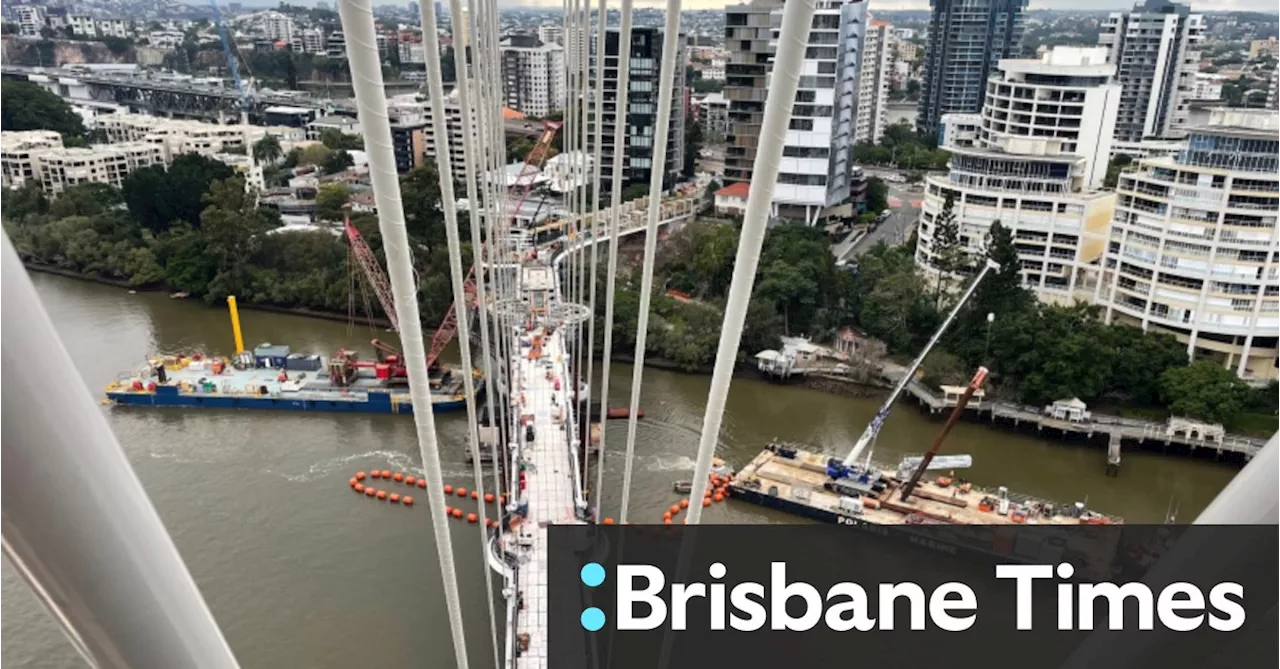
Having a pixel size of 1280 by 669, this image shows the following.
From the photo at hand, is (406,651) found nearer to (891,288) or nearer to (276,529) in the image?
(276,529)

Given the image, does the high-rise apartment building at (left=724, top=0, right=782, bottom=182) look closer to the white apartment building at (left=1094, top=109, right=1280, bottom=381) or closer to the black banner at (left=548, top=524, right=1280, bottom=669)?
the white apartment building at (left=1094, top=109, right=1280, bottom=381)

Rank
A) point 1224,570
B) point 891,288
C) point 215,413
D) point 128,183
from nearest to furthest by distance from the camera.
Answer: point 1224,570, point 215,413, point 891,288, point 128,183

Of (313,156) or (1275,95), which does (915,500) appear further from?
(1275,95)

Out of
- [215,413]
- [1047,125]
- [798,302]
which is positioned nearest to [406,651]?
[215,413]

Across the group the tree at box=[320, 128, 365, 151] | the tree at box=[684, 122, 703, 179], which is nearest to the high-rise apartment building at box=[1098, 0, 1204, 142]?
the tree at box=[684, 122, 703, 179]

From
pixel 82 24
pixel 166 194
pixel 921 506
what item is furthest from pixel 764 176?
pixel 82 24

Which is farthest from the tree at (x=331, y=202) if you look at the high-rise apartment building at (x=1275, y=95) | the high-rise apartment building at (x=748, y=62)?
the high-rise apartment building at (x=1275, y=95)
